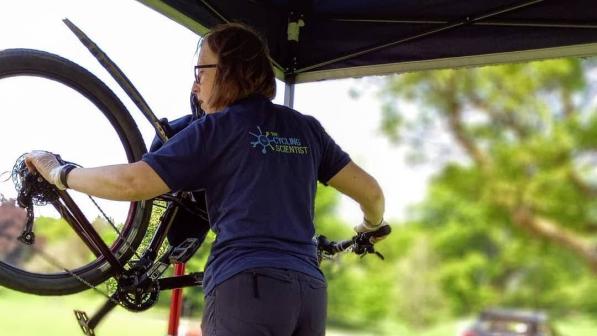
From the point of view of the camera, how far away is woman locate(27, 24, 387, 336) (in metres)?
1.50

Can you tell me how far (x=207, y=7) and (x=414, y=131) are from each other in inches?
533

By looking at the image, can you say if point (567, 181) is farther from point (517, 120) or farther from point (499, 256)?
point (499, 256)

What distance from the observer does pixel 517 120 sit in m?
14.3

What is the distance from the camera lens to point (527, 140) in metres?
14.0

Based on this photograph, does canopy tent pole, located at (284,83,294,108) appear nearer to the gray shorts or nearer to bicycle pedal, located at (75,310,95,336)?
bicycle pedal, located at (75,310,95,336)

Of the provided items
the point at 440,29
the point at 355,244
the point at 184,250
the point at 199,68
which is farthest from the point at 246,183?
the point at 440,29

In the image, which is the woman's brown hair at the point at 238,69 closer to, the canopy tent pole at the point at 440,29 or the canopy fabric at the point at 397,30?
the canopy fabric at the point at 397,30

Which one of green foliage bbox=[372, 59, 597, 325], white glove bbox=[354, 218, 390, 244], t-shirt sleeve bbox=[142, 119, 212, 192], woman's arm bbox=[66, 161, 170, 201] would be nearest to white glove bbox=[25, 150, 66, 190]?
woman's arm bbox=[66, 161, 170, 201]

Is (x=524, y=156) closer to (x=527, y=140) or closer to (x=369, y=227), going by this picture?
(x=527, y=140)

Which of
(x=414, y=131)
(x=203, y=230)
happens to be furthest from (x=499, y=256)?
(x=203, y=230)

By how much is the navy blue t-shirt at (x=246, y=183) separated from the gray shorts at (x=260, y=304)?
22 mm

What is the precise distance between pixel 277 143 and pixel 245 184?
125 millimetres

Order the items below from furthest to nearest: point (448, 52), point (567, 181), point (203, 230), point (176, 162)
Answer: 1. point (567, 181)
2. point (448, 52)
3. point (203, 230)
4. point (176, 162)

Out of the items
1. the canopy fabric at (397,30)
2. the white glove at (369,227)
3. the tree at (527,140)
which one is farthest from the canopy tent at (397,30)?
the tree at (527,140)
